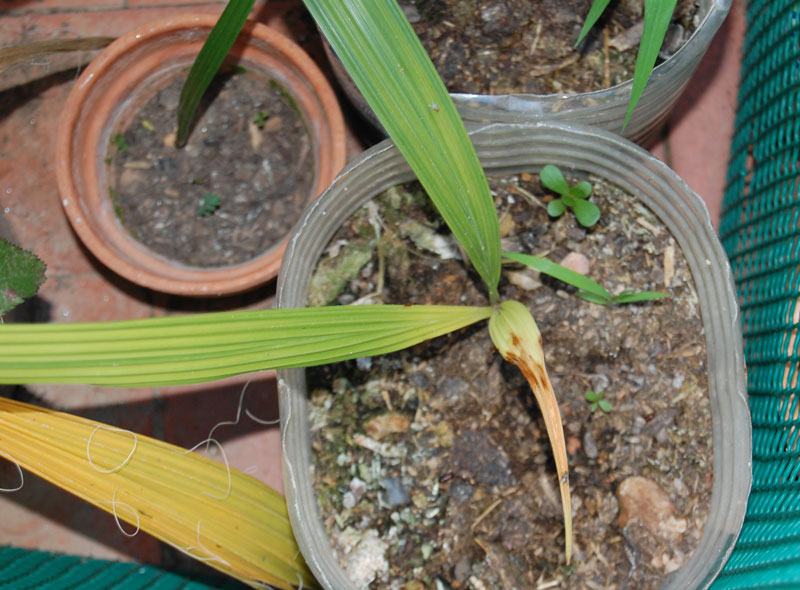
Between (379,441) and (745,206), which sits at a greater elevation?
(745,206)

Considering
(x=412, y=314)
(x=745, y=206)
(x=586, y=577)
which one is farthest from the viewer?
(x=745, y=206)

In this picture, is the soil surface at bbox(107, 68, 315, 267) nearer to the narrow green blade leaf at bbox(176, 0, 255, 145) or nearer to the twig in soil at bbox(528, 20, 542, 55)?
the narrow green blade leaf at bbox(176, 0, 255, 145)

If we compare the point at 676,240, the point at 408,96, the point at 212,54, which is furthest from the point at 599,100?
the point at 212,54

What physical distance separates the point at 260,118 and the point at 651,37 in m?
0.73

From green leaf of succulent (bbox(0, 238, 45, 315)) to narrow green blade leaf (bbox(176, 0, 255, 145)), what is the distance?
34cm

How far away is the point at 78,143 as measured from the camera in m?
1.23

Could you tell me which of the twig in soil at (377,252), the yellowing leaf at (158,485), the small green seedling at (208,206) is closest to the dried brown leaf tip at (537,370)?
the twig in soil at (377,252)

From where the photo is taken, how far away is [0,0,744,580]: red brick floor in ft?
4.27

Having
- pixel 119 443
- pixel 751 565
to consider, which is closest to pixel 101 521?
pixel 119 443

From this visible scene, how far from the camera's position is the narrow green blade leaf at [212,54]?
3.13 ft

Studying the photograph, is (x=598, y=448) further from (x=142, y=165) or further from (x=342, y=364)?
(x=142, y=165)

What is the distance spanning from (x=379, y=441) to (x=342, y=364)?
0.12m

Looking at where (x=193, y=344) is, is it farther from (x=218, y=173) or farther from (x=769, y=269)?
(x=769, y=269)

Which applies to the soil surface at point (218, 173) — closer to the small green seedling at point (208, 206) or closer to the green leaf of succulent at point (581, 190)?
the small green seedling at point (208, 206)
